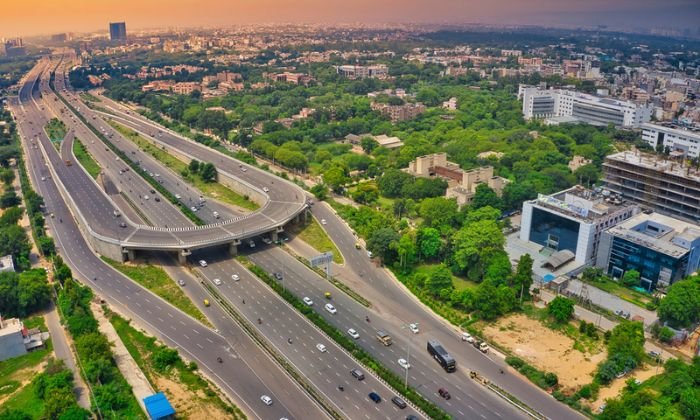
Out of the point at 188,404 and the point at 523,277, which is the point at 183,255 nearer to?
the point at 188,404

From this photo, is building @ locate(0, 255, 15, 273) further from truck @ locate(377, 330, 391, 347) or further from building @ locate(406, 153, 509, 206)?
building @ locate(406, 153, 509, 206)

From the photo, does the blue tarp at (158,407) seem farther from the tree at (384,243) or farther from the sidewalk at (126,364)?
the tree at (384,243)

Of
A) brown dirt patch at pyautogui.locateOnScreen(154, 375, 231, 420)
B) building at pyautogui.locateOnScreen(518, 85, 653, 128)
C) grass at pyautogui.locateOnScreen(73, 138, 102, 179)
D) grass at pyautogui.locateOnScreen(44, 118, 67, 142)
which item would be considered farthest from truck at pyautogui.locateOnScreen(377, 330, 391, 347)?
grass at pyautogui.locateOnScreen(44, 118, 67, 142)

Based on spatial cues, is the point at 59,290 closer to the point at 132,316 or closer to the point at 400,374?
the point at 132,316

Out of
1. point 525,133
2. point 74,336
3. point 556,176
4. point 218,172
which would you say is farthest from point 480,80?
point 74,336

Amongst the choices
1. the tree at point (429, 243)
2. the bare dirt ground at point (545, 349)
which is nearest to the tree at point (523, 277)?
the bare dirt ground at point (545, 349)

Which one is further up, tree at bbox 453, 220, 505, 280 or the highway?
tree at bbox 453, 220, 505, 280

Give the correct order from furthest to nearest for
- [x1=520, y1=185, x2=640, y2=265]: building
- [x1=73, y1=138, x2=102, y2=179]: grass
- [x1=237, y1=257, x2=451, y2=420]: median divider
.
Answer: [x1=73, y1=138, x2=102, y2=179]: grass < [x1=520, y1=185, x2=640, y2=265]: building < [x1=237, y1=257, x2=451, y2=420]: median divider
